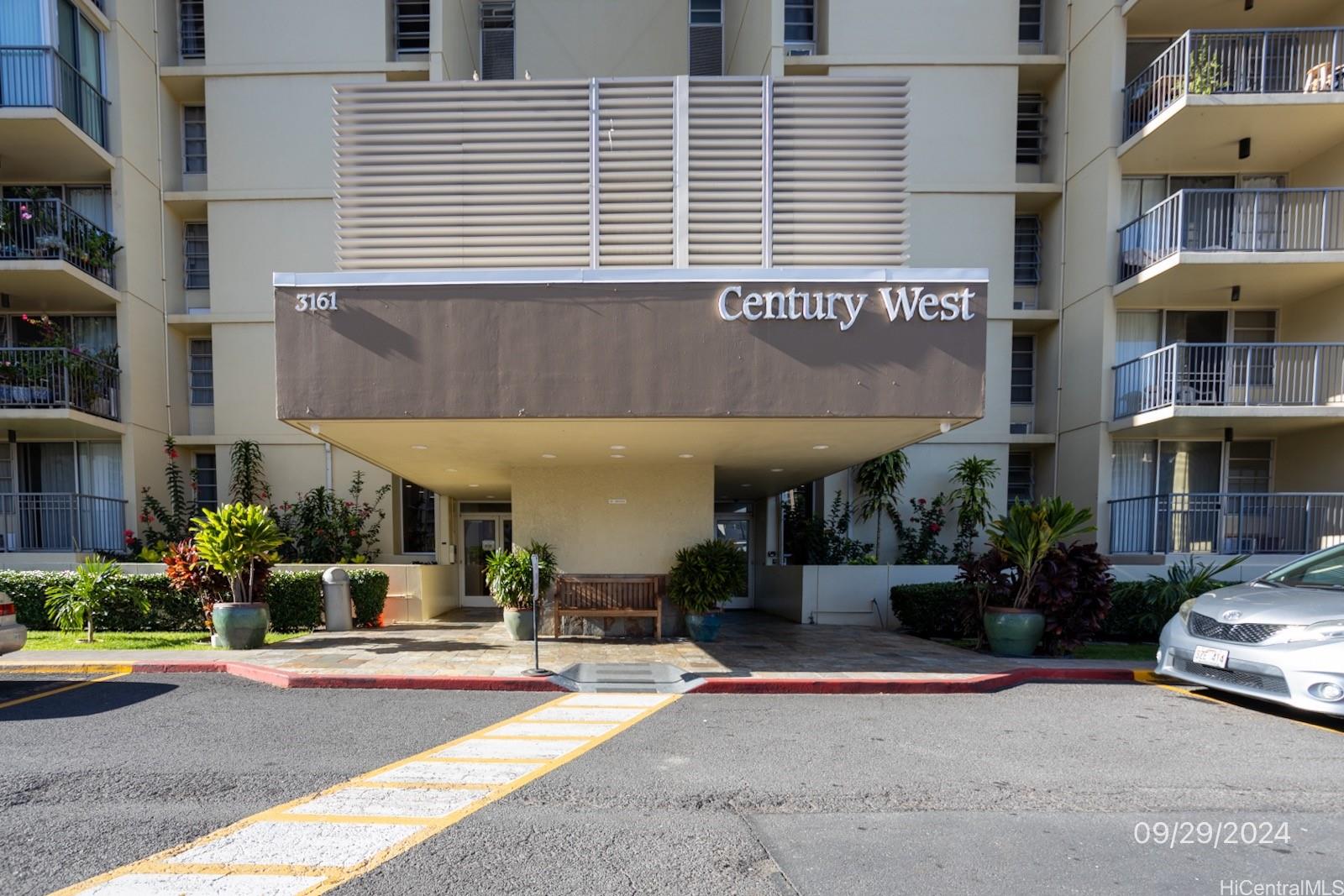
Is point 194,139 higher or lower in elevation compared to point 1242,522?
higher

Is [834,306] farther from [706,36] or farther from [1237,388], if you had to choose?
[706,36]

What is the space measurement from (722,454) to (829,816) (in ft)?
19.7

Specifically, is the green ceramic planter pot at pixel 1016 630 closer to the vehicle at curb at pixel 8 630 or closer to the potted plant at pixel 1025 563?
the potted plant at pixel 1025 563

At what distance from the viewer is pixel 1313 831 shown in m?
4.05

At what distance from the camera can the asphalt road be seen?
3533mm

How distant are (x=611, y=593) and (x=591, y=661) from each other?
2003 mm

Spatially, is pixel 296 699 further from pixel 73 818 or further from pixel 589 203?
pixel 589 203

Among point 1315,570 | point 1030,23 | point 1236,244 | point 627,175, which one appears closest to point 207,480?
point 627,175

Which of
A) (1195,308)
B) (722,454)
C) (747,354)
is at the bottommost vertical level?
(722,454)

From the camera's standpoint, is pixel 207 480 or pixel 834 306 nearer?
pixel 834 306

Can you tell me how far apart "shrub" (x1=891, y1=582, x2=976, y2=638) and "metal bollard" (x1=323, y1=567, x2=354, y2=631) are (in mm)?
9876

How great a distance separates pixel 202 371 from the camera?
639 inches

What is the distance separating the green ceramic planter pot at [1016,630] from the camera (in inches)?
359

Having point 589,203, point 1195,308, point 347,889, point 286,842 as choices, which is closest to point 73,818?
point 286,842
